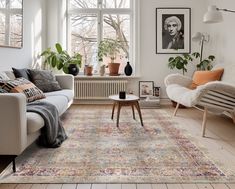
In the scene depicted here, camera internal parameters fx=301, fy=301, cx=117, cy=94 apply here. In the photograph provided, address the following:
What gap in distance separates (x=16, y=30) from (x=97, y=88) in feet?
7.12

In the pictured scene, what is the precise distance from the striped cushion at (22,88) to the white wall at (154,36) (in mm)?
3050

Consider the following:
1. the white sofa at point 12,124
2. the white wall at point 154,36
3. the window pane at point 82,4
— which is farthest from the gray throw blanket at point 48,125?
the window pane at point 82,4

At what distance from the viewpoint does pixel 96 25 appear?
6.28m

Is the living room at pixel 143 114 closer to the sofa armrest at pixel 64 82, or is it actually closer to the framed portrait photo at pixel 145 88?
the framed portrait photo at pixel 145 88

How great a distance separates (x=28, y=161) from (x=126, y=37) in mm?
4281

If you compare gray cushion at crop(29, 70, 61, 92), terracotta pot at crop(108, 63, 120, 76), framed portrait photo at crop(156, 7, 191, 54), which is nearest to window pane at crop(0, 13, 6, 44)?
gray cushion at crop(29, 70, 61, 92)

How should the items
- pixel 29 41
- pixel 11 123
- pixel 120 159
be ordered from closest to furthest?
pixel 11 123 < pixel 120 159 < pixel 29 41

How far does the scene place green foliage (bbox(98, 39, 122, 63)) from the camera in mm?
6086

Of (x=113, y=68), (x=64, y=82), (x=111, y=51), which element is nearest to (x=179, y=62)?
(x=113, y=68)

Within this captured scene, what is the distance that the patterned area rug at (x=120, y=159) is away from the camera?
2.14m

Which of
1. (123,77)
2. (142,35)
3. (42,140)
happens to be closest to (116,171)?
(42,140)

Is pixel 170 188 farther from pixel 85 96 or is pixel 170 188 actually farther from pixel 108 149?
pixel 85 96

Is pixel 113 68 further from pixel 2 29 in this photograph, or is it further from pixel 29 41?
pixel 2 29

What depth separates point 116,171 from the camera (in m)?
2.26
